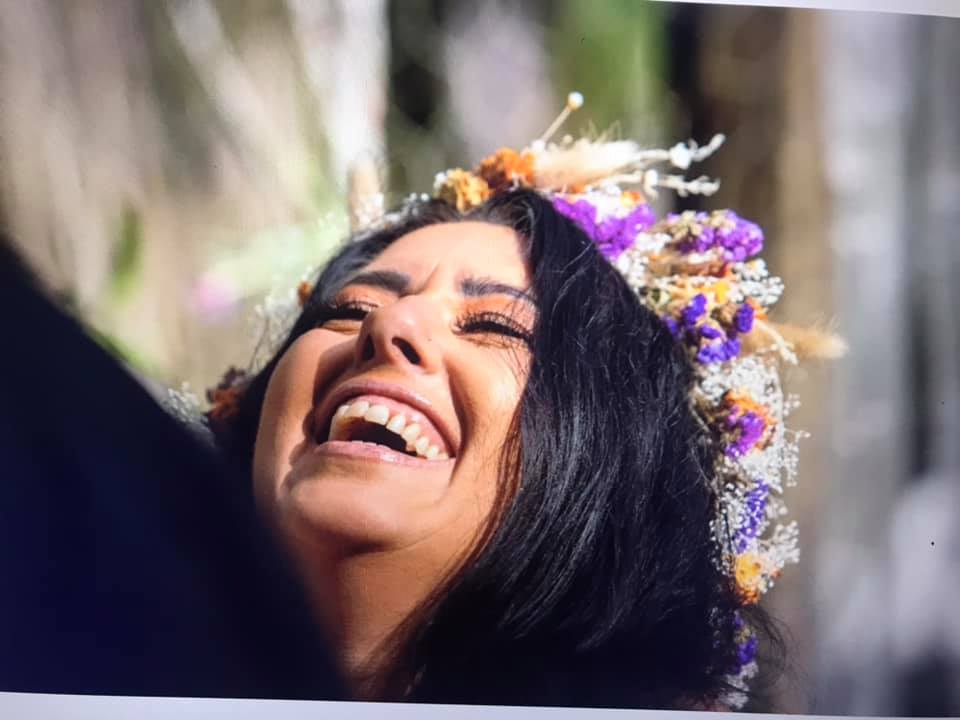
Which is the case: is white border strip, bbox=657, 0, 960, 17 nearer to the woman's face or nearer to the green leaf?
the woman's face

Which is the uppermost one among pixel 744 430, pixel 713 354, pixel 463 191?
pixel 463 191

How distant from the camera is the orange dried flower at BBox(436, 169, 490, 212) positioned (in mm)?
1590

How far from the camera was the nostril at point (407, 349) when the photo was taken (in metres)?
1.51

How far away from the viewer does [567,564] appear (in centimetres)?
149

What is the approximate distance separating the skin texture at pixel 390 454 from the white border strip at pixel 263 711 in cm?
7

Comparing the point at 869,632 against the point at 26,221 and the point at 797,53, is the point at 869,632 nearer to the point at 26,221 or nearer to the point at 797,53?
the point at 797,53

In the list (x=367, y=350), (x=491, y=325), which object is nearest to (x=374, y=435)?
(x=367, y=350)

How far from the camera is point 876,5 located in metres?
1.65

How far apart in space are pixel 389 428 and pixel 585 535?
1.11 ft

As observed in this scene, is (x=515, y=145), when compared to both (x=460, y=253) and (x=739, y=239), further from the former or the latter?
(x=739, y=239)

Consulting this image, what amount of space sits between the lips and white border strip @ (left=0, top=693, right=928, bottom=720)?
395 mm

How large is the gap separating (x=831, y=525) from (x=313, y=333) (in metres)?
0.88

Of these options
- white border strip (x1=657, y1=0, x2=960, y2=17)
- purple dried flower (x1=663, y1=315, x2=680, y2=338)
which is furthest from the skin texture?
white border strip (x1=657, y1=0, x2=960, y2=17)

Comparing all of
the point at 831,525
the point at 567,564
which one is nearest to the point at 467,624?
the point at 567,564
